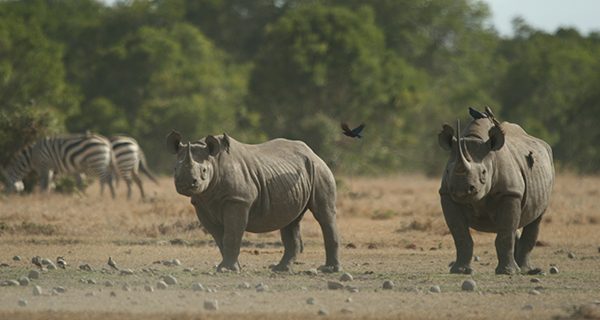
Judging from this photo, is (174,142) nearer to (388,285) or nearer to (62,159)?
(388,285)

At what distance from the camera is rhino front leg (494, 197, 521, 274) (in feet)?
42.0

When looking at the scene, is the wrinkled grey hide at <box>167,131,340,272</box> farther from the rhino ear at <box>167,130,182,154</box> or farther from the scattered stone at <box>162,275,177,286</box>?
the scattered stone at <box>162,275,177,286</box>

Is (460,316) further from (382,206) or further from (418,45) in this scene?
(418,45)

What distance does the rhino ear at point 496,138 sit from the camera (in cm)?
1266

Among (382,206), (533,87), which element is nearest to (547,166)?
(382,206)

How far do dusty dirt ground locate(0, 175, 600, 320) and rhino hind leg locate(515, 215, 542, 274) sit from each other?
37cm

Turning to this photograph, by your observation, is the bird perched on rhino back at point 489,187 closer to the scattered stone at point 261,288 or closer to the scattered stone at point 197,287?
the scattered stone at point 261,288

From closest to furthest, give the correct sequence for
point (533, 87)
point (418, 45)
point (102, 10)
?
point (533, 87) → point (418, 45) → point (102, 10)

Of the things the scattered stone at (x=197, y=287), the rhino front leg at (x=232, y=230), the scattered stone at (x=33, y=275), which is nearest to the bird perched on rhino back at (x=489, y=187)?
the rhino front leg at (x=232, y=230)

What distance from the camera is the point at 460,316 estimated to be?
32.3 feet

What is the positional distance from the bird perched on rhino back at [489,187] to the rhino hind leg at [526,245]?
0.23 feet

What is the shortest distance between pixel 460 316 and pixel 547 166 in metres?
4.41

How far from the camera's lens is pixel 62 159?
28.4 m

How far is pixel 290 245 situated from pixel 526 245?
236cm
